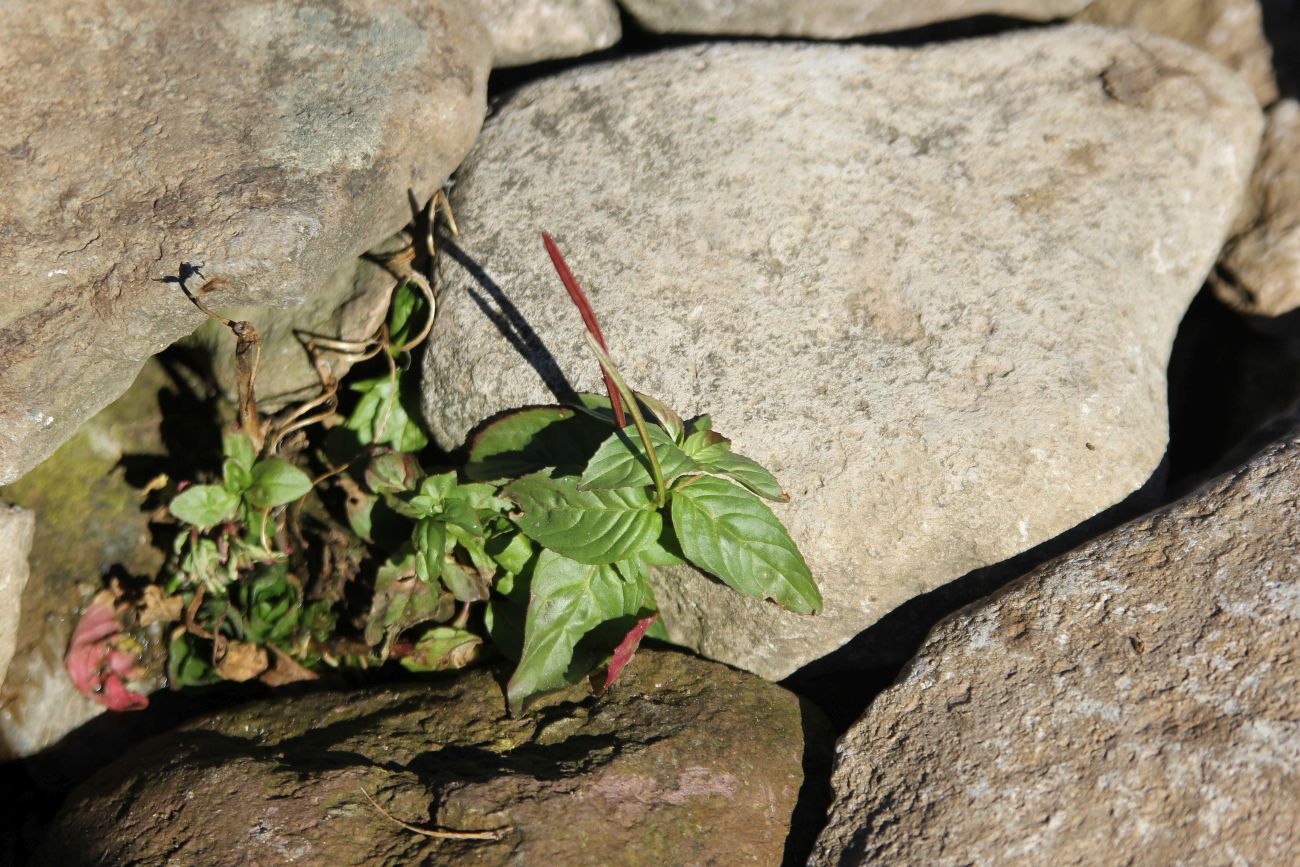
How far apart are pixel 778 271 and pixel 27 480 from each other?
2.26 m

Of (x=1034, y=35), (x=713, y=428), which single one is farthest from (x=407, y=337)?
(x=1034, y=35)

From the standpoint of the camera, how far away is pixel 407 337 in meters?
2.78

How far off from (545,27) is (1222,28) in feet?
7.68

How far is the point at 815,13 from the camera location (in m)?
3.29

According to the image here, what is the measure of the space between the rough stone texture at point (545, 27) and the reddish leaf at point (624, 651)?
1.98m

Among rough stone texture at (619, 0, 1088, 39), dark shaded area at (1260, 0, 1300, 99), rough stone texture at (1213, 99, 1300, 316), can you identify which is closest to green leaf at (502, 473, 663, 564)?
rough stone texture at (619, 0, 1088, 39)

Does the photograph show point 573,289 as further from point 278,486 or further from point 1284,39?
point 1284,39

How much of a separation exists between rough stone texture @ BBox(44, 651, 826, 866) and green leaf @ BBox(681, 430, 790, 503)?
1.71ft

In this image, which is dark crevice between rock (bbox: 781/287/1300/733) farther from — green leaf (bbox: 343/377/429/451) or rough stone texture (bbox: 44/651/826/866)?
green leaf (bbox: 343/377/429/451)

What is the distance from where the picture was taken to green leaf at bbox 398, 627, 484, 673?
258 centimetres

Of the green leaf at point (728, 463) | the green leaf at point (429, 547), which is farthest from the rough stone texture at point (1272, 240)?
the green leaf at point (429, 547)

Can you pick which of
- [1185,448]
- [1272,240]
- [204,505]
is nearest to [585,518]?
[204,505]

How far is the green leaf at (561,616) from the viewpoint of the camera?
7.34ft

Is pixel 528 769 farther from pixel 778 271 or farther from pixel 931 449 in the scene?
pixel 778 271
